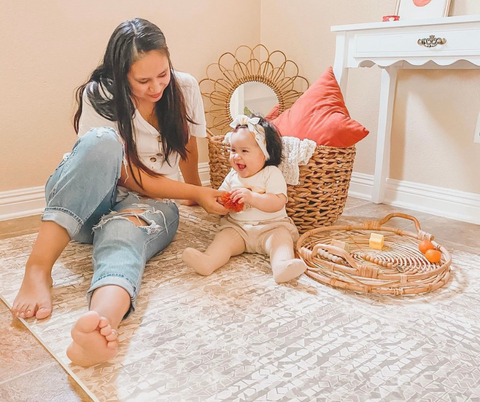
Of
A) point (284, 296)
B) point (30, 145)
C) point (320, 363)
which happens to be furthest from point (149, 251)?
point (30, 145)

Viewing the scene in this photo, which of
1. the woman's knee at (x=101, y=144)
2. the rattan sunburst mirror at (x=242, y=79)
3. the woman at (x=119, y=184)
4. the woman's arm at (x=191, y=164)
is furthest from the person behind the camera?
the rattan sunburst mirror at (x=242, y=79)

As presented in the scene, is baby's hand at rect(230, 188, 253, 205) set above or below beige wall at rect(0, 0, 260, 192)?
below

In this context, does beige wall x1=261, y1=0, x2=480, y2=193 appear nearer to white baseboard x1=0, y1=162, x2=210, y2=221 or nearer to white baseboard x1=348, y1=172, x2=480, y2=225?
white baseboard x1=348, y1=172, x2=480, y2=225

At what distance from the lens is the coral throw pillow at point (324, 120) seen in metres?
1.56

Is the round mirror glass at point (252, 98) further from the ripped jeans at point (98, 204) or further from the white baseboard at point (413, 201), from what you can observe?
the ripped jeans at point (98, 204)

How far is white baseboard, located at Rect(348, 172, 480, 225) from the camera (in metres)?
1.80

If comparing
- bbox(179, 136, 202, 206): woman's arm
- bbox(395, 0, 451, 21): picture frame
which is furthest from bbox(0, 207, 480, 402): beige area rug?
bbox(395, 0, 451, 21): picture frame

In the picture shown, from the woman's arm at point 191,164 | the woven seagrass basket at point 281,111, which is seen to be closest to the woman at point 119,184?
the woman's arm at point 191,164

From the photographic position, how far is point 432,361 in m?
0.91

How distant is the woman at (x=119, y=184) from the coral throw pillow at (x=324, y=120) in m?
0.35

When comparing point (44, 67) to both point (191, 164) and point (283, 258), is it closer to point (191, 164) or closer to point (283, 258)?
point (191, 164)

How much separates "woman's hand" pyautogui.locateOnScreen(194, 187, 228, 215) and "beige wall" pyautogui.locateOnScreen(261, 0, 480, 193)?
0.94m

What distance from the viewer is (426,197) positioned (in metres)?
1.92

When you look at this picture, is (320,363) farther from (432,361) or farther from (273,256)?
(273,256)
